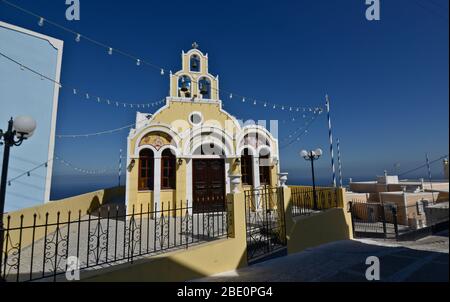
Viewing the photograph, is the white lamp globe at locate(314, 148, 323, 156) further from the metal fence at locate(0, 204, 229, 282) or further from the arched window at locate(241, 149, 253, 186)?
the metal fence at locate(0, 204, 229, 282)

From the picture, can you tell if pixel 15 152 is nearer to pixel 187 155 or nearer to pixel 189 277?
pixel 187 155

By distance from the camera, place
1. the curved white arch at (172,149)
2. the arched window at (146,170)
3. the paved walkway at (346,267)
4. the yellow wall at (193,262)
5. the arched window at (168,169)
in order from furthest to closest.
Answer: the arched window at (168,169), the curved white arch at (172,149), the arched window at (146,170), the paved walkway at (346,267), the yellow wall at (193,262)

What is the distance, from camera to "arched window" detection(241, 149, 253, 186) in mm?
10867

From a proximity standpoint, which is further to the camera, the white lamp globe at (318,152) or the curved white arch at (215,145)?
the white lamp globe at (318,152)

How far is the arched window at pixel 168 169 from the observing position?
980 cm

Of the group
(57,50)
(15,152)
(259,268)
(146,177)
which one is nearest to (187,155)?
(146,177)

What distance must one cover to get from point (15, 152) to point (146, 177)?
4785mm

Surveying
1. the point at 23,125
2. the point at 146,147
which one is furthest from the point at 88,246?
the point at 146,147

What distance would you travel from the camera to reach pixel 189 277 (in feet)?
14.9

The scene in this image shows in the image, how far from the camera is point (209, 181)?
10312 mm

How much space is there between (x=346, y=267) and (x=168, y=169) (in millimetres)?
7332

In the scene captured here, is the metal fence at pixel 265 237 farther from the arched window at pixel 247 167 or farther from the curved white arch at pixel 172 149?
the curved white arch at pixel 172 149

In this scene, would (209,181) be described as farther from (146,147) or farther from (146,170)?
(146,147)

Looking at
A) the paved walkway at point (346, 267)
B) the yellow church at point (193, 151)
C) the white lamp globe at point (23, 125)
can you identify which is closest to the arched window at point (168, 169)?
the yellow church at point (193, 151)
